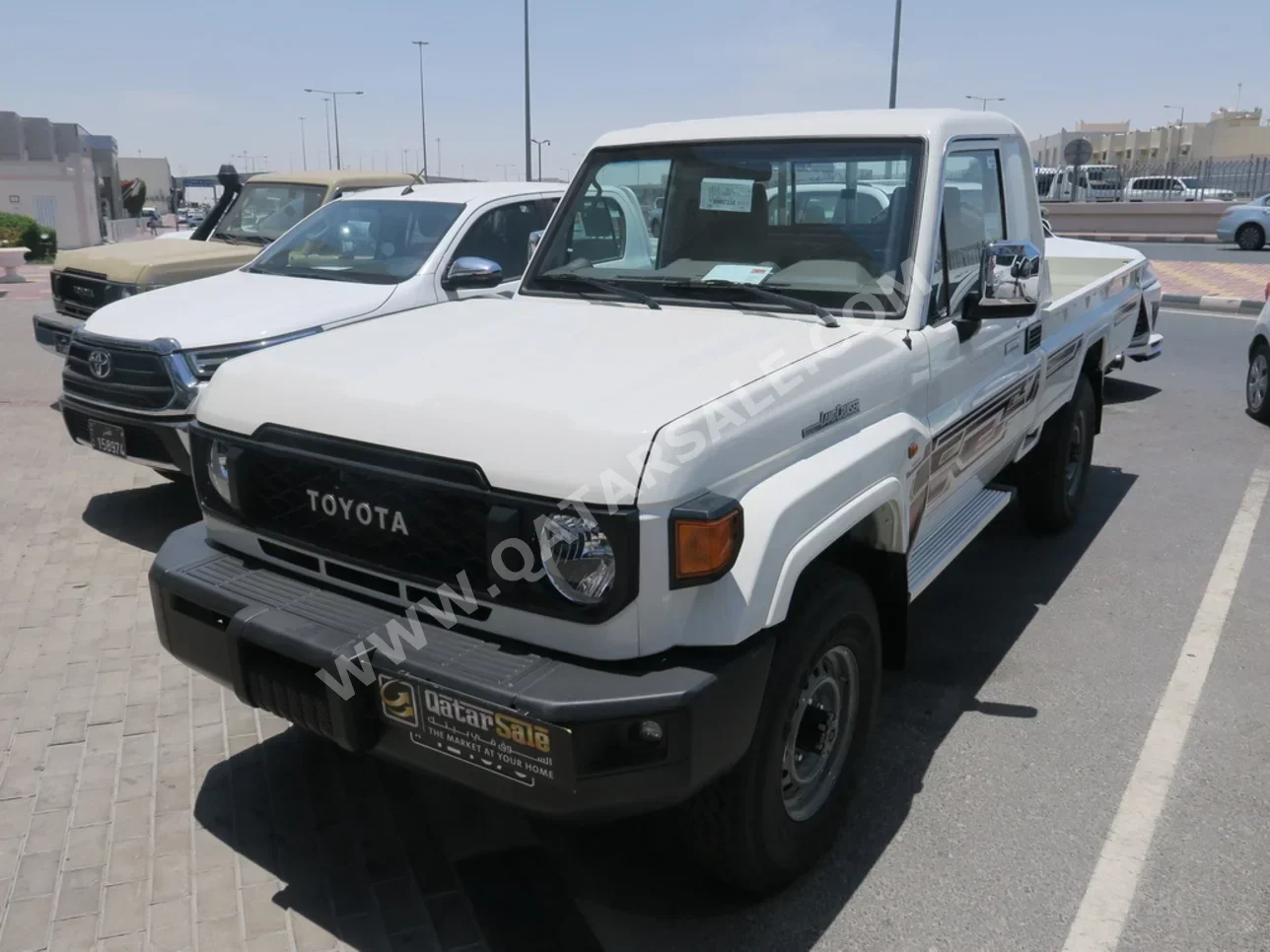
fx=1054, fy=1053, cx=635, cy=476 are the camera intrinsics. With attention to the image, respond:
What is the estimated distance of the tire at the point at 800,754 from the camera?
8.88 ft

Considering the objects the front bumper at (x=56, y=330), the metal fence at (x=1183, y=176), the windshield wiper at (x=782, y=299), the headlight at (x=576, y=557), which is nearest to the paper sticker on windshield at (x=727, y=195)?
the windshield wiper at (x=782, y=299)

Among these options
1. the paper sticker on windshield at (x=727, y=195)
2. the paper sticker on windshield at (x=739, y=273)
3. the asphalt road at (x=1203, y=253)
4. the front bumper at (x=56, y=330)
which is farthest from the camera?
the asphalt road at (x=1203, y=253)

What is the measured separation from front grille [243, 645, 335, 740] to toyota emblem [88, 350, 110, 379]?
11.8 ft

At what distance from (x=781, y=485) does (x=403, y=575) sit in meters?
1.02

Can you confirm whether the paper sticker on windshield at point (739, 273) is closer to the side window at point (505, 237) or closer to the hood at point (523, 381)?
the hood at point (523, 381)

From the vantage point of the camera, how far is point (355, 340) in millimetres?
3441

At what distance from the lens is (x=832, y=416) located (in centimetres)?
303

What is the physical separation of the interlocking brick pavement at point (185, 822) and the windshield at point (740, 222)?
2.00 metres

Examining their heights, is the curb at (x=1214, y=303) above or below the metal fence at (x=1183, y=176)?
below

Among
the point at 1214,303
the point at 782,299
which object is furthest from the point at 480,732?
the point at 1214,303

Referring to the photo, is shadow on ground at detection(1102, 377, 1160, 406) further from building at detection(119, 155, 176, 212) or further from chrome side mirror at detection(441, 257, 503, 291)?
building at detection(119, 155, 176, 212)

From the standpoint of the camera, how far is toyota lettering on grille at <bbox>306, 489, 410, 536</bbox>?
2.76 m

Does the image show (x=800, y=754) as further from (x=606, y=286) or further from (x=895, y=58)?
(x=895, y=58)

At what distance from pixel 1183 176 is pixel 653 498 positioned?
39680 millimetres
